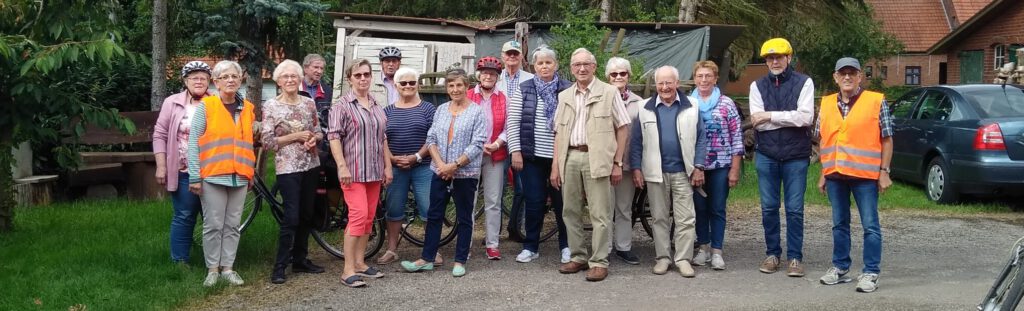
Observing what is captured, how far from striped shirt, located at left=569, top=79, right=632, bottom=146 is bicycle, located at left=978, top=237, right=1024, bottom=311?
9.00ft

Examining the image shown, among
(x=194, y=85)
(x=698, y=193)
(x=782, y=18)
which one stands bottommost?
(x=698, y=193)

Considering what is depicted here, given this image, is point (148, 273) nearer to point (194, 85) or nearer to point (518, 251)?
point (194, 85)

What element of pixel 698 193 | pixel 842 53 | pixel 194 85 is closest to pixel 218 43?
pixel 194 85

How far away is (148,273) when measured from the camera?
22.5ft

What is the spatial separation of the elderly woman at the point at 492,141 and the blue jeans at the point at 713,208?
1.52 meters

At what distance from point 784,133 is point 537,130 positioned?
1807 mm

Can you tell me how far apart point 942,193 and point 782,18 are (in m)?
12.6

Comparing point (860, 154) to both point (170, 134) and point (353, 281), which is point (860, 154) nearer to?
point (353, 281)

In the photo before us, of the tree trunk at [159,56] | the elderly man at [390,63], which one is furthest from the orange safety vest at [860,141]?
the tree trunk at [159,56]

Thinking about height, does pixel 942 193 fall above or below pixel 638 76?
below

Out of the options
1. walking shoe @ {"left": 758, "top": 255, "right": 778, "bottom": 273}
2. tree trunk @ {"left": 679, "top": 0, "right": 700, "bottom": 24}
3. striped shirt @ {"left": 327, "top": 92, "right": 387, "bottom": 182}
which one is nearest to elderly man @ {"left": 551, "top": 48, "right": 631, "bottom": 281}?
walking shoe @ {"left": 758, "top": 255, "right": 778, "bottom": 273}

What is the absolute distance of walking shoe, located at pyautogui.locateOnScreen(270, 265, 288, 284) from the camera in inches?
266

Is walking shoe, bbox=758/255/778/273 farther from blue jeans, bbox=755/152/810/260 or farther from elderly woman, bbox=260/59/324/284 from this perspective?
elderly woman, bbox=260/59/324/284

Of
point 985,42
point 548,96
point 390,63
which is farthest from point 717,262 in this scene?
point 985,42
